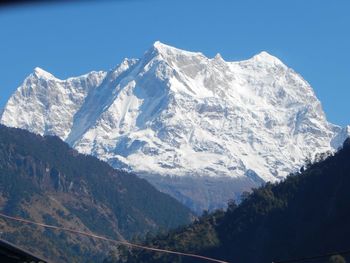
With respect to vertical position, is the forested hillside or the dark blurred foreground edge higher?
the forested hillside

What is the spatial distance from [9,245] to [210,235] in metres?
141

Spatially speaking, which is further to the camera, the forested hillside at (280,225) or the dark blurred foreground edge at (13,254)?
the forested hillside at (280,225)

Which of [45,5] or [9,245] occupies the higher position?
[45,5]

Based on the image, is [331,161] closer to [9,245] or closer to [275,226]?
[275,226]

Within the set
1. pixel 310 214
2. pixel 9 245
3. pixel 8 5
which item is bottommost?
pixel 9 245

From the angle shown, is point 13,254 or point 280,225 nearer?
point 13,254

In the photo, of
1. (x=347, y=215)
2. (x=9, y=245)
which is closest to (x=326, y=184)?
(x=347, y=215)

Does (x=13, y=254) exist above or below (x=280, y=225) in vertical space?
below

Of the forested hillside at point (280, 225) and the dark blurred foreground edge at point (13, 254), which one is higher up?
the forested hillside at point (280, 225)

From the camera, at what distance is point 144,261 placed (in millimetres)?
147875

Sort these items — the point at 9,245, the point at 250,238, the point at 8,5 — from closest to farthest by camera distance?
1. the point at 8,5
2. the point at 9,245
3. the point at 250,238

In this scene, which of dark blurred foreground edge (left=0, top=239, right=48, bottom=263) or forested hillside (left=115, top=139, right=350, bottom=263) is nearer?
dark blurred foreground edge (left=0, top=239, right=48, bottom=263)

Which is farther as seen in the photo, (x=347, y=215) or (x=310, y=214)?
(x=310, y=214)

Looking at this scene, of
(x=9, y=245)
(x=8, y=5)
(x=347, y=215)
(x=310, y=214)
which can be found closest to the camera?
(x=8, y=5)
